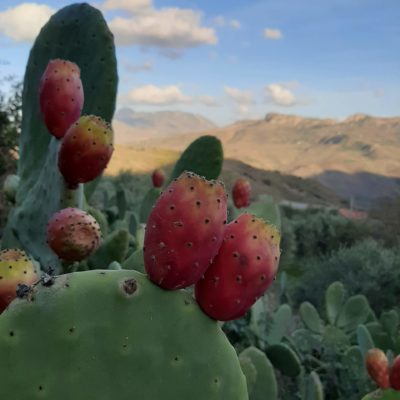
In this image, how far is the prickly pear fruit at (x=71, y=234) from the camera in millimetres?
1790

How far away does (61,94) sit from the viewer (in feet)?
7.14

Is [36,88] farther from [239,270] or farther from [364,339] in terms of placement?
[364,339]

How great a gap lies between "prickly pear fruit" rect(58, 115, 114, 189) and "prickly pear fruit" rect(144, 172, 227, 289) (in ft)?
1.91

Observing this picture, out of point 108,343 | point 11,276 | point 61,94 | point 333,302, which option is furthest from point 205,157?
point 333,302

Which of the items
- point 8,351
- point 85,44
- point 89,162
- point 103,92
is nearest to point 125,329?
Answer: point 8,351

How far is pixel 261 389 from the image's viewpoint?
306 cm

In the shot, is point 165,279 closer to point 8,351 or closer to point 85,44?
point 8,351

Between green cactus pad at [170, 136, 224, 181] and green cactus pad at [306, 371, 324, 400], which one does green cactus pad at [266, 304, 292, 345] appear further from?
green cactus pad at [170, 136, 224, 181]

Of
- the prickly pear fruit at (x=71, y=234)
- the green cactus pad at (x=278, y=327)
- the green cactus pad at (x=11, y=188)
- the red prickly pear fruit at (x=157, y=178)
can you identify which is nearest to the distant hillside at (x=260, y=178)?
the green cactus pad at (x=278, y=327)

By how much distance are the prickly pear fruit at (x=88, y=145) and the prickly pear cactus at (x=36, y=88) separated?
765mm

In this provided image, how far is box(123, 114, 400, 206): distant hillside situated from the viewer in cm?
10612

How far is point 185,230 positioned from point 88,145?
664mm

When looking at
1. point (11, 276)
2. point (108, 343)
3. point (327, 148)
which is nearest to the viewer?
point (108, 343)

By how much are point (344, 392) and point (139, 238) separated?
8.31 feet
